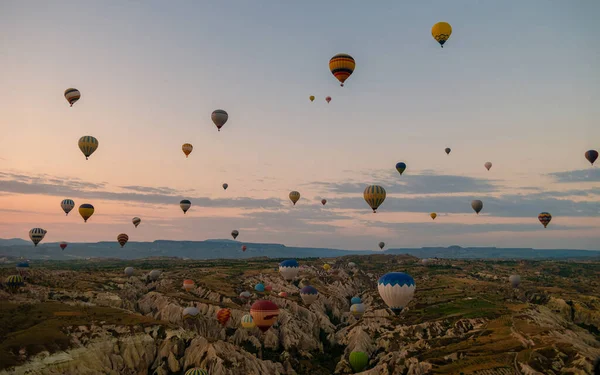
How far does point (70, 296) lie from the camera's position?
79438mm

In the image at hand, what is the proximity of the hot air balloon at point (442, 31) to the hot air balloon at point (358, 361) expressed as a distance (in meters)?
52.3

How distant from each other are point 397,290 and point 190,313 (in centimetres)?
4197

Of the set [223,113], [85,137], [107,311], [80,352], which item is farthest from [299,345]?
[85,137]

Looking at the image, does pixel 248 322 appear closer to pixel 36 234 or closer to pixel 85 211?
pixel 85 211

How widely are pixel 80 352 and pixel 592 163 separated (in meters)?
95.5

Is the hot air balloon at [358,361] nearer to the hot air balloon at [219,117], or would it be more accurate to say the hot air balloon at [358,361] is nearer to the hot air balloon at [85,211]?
the hot air balloon at [219,117]

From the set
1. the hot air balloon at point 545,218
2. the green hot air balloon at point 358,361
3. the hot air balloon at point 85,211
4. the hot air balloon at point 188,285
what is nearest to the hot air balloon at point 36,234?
the hot air balloon at point 85,211

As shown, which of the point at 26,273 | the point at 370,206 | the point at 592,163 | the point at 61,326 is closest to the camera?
the point at 61,326

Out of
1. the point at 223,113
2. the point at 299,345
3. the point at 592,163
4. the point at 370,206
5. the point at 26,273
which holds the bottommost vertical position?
the point at 299,345

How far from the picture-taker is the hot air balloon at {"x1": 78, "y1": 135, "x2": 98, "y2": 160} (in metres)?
79.8

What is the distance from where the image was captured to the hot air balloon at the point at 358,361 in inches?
2781

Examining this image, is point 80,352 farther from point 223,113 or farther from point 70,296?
point 223,113

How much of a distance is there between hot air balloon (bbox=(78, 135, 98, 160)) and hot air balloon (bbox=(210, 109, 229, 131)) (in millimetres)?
22842

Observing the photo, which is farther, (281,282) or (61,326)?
(281,282)
